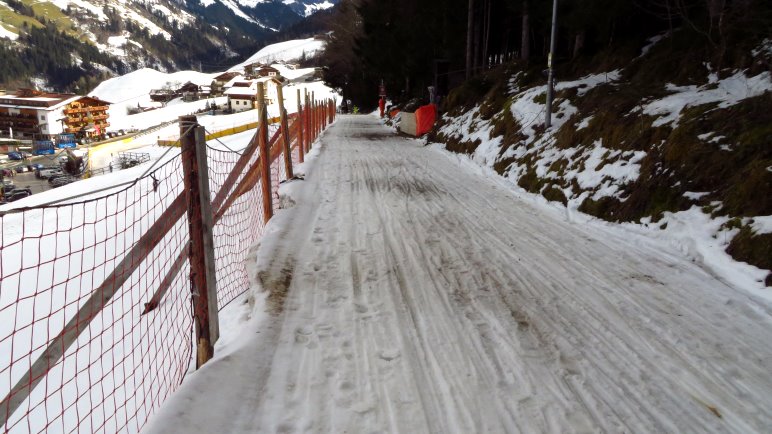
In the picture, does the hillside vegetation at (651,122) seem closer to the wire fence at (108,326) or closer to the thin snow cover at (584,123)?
the thin snow cover at (584,123)

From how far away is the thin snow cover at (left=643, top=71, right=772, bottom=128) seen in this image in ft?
21.3

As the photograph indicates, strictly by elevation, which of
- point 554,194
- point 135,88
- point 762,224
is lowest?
point 554,194

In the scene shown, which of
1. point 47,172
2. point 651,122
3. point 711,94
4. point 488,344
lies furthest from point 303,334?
point 47,172

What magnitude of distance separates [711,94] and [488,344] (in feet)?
21.0

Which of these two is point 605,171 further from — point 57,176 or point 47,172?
point 47,172

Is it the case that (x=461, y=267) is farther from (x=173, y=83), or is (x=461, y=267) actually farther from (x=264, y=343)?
(x=173, y=83)

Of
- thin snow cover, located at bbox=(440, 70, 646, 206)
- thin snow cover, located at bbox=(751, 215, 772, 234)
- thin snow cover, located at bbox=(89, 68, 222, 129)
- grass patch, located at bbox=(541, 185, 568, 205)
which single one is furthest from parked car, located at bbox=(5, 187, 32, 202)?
thin snow cover, located at bbox=(89, 68, 222, 129)

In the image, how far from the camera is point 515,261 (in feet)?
16.7

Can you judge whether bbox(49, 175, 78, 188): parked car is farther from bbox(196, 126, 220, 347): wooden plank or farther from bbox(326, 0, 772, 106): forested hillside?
bbox(196, 126, 220, 347): wooden plank

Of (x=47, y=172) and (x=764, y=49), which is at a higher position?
(x=764, y=49)

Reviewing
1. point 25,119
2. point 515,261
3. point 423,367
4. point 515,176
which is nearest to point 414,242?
point 515,261

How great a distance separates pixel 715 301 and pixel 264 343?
402 cm

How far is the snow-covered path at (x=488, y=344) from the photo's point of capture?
264 cm

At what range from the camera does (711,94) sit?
22.9 ft
